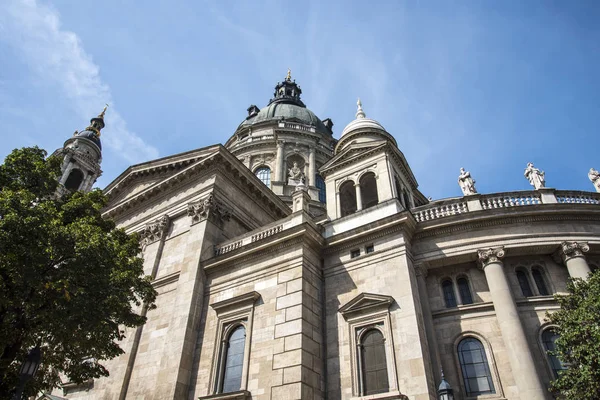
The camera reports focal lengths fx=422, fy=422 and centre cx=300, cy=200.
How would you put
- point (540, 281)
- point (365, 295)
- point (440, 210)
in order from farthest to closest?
1. point (440, 210)
2. point (540, 281)
3. point (365, 295)

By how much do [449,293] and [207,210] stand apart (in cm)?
1223

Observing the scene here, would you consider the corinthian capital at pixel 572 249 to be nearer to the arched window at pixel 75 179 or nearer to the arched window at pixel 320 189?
the arched window at pixel 320 189

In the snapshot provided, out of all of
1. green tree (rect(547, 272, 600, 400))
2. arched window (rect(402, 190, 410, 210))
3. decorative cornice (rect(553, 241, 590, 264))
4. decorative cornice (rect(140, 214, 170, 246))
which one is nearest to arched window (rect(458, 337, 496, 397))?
green tree (rect(547, 272, 600, 400))

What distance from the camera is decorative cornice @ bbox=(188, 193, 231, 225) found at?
21.9 metres

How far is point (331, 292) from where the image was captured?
17.6 metres

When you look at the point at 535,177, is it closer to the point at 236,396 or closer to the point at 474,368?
the point at 474,368

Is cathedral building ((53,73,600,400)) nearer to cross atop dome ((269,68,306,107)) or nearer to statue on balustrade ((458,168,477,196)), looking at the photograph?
statue on balustrade ((458,168,477,196))

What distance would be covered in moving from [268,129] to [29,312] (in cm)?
3507

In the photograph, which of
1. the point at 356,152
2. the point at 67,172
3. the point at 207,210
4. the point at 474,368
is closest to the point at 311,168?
the point at 356,152

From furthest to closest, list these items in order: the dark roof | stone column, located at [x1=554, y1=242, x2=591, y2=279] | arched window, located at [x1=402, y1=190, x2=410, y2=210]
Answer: the dark roof → arched window, located at [x1=402, y1=190, x2=410, y2=210] → stone column, located at [x1=554, y1=242, x2=591, y2=279]

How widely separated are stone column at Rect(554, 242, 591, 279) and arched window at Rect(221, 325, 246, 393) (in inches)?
504

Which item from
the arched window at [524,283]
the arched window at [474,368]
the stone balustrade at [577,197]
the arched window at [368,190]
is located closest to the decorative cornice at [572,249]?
the arched window at [524,283]

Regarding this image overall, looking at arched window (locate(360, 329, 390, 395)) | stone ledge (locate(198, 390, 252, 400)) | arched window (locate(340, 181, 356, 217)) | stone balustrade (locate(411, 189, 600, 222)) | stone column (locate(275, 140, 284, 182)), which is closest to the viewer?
arched window (locate(360, 329, 390, 395))

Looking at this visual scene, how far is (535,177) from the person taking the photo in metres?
19.0
